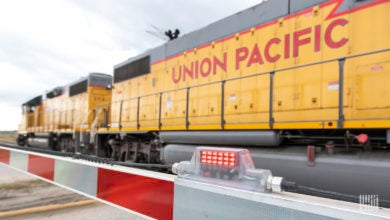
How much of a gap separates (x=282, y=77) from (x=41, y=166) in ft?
12.7

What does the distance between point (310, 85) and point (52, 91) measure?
647 inches

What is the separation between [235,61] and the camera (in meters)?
6.16

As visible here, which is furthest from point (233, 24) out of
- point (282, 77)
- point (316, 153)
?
point (316, 153)

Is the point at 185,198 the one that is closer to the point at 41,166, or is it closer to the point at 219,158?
the point at 219,158

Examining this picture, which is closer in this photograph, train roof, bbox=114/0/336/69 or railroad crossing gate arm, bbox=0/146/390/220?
railroad crossing gate arm, bbox=0/146/390/220

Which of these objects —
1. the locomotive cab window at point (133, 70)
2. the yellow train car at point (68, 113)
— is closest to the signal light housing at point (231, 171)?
the locomotive cab window at point (133, 70)

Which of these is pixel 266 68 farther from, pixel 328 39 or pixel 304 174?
pixel 304 174

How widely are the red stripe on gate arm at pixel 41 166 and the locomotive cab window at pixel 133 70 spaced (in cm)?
522

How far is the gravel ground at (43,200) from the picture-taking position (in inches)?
176

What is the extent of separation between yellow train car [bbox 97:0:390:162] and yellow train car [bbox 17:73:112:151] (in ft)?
18.1

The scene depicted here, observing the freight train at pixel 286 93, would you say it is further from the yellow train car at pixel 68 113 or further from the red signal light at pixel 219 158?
the yellow train car at pixel 68 113

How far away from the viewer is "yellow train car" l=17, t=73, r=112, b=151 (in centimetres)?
1305

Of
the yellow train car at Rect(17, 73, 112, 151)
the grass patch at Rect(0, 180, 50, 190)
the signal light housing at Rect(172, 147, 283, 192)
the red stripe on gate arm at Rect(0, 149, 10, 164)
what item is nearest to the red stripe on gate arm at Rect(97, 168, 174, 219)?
the signal light housing at Rect(172, 147, 283, 192)

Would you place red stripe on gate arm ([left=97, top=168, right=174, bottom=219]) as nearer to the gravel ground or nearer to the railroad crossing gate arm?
the railroad crossing gate arm
